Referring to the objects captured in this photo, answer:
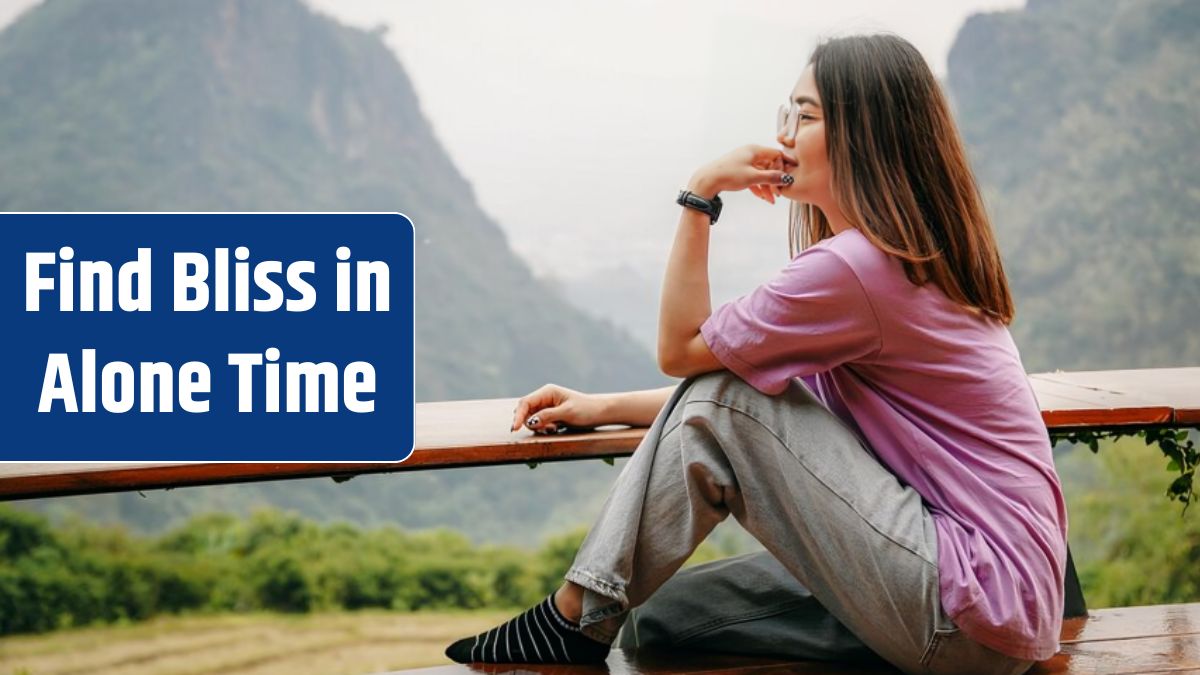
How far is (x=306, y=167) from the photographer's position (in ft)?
31.6

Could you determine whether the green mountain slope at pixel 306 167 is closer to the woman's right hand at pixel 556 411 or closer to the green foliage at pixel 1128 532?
the green foliage at pixel 1128 532

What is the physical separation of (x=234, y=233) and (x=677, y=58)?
698 centimetres

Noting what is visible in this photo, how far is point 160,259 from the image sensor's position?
8.23 ft

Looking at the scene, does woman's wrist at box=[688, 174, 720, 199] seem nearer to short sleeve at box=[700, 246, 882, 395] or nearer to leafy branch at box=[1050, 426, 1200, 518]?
short sleeve at box=[700, 246, 882, 395]

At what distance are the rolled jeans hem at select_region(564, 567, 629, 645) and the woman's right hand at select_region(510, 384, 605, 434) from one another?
322mm

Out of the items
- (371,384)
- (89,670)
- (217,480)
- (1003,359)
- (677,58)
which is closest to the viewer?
(1003,359)

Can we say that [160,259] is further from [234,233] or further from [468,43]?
[468,43]

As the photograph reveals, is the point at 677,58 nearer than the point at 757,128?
No

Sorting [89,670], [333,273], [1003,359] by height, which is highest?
[333,273]

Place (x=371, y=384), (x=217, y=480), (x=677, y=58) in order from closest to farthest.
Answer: (x=217, y=480) → (x=371, y=384) → (x=677, y=58)

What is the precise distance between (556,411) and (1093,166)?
7.09m

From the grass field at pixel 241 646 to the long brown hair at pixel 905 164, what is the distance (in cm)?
450

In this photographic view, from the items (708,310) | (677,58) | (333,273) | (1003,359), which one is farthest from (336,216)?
(677,58)

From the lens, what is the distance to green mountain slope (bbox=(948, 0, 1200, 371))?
25.9 feet
